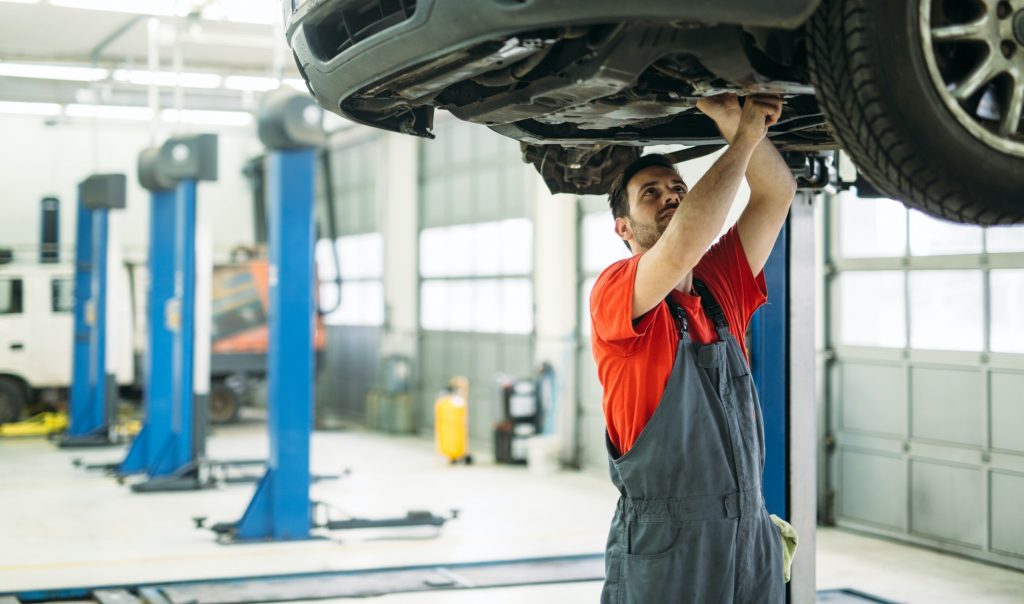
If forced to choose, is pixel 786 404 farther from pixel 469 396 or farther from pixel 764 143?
pixel 469 396

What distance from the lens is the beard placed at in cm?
262

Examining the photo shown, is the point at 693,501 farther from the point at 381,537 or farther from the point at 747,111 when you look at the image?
the point at 381,537

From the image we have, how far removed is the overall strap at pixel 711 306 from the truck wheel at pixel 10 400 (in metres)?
12.2

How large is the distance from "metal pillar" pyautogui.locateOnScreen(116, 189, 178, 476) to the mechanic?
7572mm

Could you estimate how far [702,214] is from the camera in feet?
7.45

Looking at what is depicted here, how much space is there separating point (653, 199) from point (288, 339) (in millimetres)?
4605

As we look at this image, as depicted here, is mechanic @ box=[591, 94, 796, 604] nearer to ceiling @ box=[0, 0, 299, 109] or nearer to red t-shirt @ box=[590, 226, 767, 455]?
red t-shirt @ box=[590, 226, 767, 455]

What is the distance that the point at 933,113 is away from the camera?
1839 millimetres

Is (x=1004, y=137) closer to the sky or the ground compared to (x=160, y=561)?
closer to the sky

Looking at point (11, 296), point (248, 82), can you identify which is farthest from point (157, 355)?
point (248, 82)

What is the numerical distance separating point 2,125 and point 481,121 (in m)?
15.4

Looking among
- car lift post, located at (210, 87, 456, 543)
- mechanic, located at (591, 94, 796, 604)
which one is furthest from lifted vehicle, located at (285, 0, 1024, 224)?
car lift post, located at (210, 87, 456, 543)

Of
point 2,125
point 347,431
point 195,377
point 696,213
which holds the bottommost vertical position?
point 347,431

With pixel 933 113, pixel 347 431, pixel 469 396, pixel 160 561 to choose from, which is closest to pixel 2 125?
pixel 347 431
